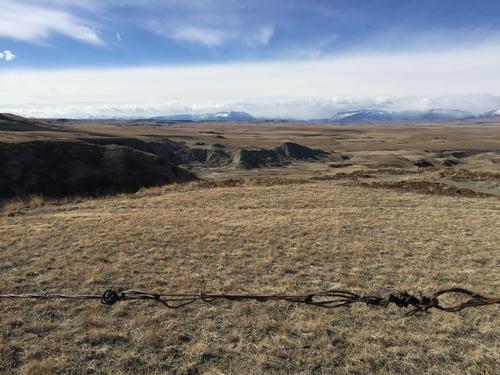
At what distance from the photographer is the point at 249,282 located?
10953mm

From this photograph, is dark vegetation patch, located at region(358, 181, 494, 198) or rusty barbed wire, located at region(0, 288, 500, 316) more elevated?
rusty barbed wire, located at region(0, 288, 500, 316)

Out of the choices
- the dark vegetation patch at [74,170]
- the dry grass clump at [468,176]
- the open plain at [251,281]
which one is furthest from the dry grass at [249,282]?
the dark vegetation patch at [74,170]

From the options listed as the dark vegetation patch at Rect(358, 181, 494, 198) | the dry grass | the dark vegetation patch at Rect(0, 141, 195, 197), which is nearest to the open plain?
the dry grass

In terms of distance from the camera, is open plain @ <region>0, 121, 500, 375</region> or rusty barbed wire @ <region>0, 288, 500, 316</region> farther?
open plain @ <region>0, 121, 500, 375</region>

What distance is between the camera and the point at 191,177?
60.8 metres

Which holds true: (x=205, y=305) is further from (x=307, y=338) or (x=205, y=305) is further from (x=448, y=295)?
(x=448, y=295)

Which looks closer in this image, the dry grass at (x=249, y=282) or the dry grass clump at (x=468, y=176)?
the dry grass at (x=249, y=282)

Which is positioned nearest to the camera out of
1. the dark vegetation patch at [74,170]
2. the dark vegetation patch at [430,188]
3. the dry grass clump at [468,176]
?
the dark vegetation patch at [430,188]

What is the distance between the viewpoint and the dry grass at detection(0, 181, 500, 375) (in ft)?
23.2

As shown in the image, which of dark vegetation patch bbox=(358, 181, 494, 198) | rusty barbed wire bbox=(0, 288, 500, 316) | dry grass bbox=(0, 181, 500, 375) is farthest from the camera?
dark vegetation patch bbox=(358, 181, 494, 198)

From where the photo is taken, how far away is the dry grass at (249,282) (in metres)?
7.07

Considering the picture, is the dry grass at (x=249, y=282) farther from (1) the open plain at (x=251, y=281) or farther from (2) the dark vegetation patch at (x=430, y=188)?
(2) the dark vegetation patch at (x=430, y=188)

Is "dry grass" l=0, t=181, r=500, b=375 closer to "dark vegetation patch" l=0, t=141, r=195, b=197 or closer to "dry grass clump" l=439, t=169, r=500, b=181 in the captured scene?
"dry grass clump" l=439, t=169, r=500, b=181

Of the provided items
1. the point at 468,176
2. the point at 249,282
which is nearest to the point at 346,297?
the point at 249,282
